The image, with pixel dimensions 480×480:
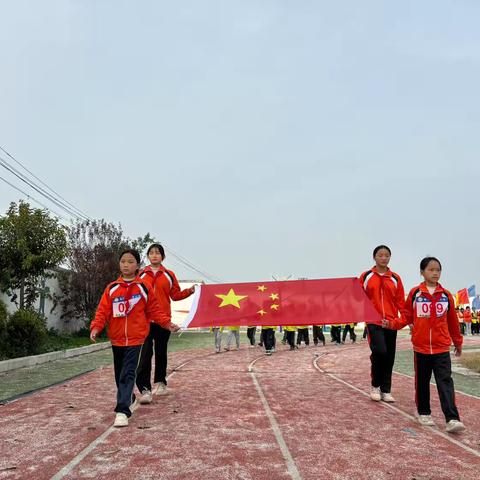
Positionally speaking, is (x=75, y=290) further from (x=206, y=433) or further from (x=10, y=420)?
(x=206, y=433)

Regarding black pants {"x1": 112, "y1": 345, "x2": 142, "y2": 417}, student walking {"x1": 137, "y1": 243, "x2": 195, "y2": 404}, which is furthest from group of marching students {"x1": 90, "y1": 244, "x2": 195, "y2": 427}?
student walking {"x1": 137, "y1": 243, "x2": 195, "y2": 404}

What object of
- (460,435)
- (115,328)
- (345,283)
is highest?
(345,283)

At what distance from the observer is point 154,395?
22.8 ft

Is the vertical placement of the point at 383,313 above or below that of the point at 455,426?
above

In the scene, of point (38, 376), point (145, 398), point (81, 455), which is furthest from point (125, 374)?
point (38, 376)

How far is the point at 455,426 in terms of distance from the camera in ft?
16.0

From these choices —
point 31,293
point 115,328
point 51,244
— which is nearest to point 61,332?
point 31,293

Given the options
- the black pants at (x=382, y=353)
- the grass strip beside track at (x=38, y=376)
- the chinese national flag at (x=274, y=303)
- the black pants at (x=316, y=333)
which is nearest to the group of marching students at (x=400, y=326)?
the black pants at (x=382, y=353)

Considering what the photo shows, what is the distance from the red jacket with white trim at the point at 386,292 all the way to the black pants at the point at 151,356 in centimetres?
301

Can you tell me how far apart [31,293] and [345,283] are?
44.8 feet

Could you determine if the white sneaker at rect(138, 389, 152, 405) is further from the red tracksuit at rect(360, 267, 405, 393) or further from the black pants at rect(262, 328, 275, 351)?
the black pants at rect(262, 328, 275, 351)

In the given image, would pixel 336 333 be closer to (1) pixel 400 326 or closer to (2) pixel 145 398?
(1) pixel 400 326

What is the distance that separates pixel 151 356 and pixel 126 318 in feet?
4.53

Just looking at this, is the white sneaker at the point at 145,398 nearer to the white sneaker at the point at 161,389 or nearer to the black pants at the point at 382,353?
the white sneaker at the point at 161,389
